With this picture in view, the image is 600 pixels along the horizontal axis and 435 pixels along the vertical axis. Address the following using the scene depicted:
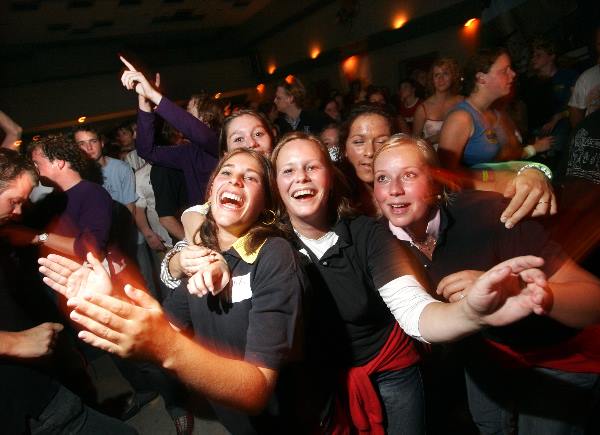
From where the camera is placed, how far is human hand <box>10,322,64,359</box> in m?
1.68

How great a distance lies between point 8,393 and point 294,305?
56.9 inches

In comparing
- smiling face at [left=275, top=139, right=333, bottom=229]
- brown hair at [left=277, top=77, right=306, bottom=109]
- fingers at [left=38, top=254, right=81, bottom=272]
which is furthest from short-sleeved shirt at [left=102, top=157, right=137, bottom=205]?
fingers at [left=38, top=254, right=81, bottom=272]

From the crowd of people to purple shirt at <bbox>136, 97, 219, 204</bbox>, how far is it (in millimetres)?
16

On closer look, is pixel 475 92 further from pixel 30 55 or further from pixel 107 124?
pixel 30 55

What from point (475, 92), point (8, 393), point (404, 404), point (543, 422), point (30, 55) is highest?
point (30, 55)

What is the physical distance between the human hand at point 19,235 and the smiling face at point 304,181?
209 centimetres

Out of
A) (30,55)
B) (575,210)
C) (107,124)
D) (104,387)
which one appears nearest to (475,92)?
(575,210)

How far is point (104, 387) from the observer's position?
3588 millimetres

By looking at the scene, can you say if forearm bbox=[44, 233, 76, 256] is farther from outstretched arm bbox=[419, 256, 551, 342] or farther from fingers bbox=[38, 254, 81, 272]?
outstretched arm bbox=[419, 256, 551, 342]

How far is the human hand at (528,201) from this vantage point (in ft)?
5.05

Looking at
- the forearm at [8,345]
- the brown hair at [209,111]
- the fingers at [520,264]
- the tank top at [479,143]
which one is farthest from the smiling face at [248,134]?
the fingers at [520,264]

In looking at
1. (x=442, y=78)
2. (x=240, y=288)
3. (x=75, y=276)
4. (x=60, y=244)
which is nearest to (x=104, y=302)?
(x=75, y=276)

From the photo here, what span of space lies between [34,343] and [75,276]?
35.6 inches

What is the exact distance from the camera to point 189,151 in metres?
3.00
